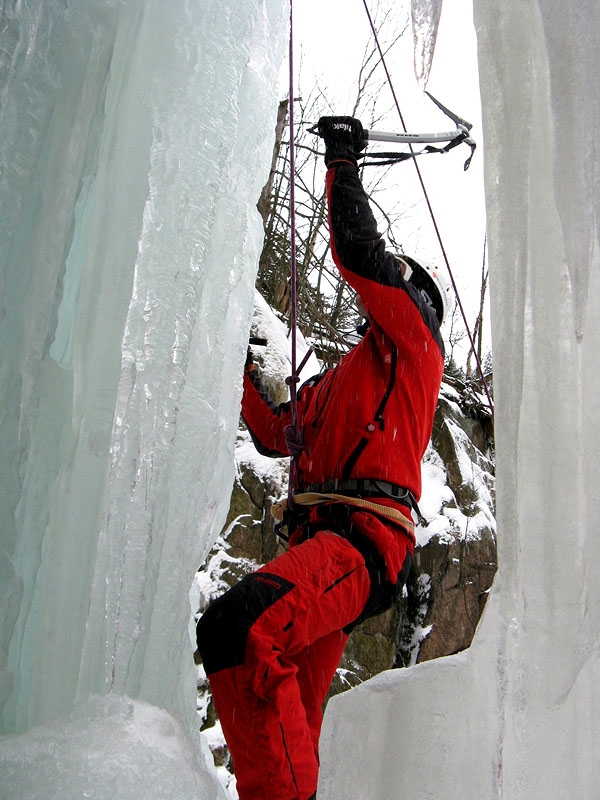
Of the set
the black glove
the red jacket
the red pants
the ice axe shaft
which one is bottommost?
the red pants

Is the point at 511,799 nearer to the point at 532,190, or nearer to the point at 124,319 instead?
the point at 532,190

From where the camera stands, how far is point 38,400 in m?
1.37

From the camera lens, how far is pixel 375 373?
1957 millimetres

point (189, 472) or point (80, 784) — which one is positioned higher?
point (189, 472)

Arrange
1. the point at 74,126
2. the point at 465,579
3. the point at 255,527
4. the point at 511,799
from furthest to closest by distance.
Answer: the point at 465,579, the point at 255,527, the point at 74,126, the point at 511,799

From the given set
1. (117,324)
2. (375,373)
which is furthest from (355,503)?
(117,324)

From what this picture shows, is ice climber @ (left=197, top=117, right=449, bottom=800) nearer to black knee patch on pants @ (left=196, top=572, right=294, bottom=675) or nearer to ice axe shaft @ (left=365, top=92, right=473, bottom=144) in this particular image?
black knee patch on pants @ (left=196, top=572, right=294, bottom=675)

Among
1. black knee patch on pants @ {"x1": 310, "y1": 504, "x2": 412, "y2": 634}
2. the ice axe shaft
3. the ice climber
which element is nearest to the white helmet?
the ice climber

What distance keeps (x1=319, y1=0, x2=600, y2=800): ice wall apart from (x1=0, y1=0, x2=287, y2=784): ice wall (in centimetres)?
61

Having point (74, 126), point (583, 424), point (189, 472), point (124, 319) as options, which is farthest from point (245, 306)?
point (583, 424)

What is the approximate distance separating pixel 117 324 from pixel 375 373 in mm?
859

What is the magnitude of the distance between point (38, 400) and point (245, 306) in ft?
1.64

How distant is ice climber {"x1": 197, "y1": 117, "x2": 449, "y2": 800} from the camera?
54.3 inches

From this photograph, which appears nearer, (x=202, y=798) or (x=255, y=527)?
(x=202, y=798)
